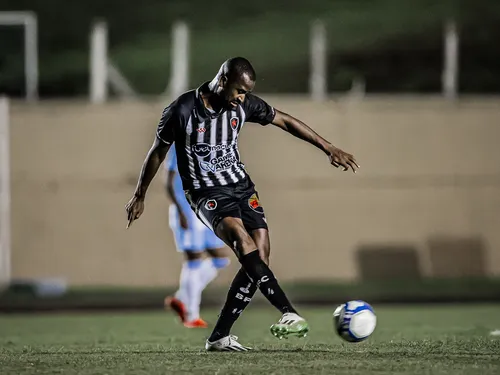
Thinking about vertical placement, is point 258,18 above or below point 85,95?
above

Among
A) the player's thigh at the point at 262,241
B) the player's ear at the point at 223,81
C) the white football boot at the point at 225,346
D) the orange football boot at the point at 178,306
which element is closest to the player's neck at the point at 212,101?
the player's ear at the point at 223,81

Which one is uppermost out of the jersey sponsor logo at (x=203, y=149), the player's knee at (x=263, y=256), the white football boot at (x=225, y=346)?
the jersey sponsor logo at (x=203, y=149)

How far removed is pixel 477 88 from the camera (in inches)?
820

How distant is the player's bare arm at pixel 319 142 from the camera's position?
30.9 feet

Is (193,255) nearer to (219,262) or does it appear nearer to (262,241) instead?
(219,262)

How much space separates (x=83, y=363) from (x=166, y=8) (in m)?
17.9

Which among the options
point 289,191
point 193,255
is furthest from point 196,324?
point 289,191

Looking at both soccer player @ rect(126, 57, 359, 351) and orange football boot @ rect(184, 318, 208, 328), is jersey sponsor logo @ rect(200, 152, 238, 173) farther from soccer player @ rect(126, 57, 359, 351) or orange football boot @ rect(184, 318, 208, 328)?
orange football boot @ rect(184, 318, 208, 328)

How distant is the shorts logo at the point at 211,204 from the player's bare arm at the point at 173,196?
3.76 metres

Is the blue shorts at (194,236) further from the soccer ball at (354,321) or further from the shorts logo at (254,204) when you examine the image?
the soccer ball at (354,321)

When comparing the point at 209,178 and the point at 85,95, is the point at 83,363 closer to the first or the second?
the point at 209,178

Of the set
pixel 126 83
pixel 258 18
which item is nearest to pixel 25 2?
pixel 258 18

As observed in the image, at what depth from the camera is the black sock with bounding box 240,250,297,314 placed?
8.85 metres

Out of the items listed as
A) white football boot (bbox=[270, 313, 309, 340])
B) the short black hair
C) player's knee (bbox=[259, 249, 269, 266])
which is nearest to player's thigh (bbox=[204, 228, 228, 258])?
player's knee (bbox=[259, 249, 269, 266])
